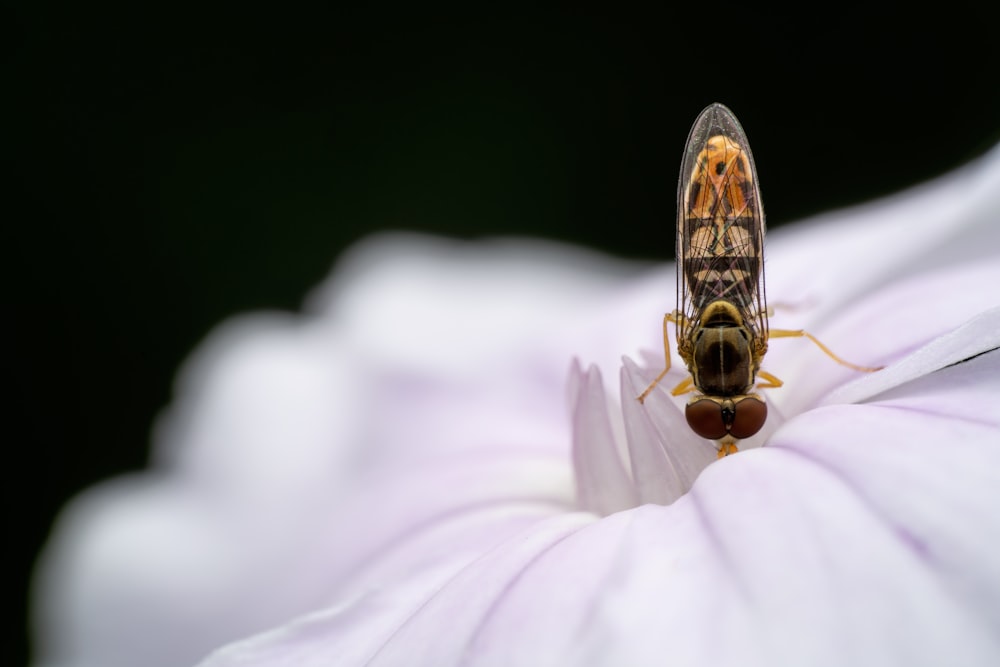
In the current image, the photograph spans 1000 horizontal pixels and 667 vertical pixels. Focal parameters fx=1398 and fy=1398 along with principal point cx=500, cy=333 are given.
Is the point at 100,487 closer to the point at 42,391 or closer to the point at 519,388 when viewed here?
the point at 519,388

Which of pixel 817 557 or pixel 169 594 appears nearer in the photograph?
pixel 817 557

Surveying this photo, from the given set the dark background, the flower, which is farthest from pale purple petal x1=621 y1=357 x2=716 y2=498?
the dark background

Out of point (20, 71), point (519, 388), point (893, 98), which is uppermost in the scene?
point (20, 71)

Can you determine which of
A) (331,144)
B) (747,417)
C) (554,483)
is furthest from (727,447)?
(331,144)

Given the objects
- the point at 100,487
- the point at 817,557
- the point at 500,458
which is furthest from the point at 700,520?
the point at 100,487

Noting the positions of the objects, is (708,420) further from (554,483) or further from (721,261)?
(554,483)

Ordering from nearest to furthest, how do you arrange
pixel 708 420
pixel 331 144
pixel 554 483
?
pixel 708 420
pixel 554 483
pixel 331 144

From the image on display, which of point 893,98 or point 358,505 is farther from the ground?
point 893,98
